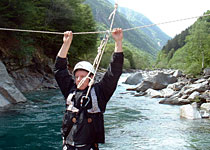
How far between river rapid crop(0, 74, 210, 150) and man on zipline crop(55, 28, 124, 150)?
12.4 ft

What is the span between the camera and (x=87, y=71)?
286 cm

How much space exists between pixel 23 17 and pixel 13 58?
317 cm

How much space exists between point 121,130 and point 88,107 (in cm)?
555

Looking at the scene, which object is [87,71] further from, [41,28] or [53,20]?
[53,20]

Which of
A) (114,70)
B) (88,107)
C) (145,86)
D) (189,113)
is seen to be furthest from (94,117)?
(145,86)

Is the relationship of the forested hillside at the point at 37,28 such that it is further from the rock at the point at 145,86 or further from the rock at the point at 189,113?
the rock at the point at 189,113

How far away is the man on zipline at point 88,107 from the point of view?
2613 millimetres

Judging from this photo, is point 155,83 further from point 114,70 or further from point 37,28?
point 114,70

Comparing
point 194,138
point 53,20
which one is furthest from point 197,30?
point 194,138

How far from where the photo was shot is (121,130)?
801cm

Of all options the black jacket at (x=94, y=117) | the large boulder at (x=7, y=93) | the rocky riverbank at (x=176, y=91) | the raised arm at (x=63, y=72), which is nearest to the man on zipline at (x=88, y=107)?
the black jacket at (x=94, y=117)

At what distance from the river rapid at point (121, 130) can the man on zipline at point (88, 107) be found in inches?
149

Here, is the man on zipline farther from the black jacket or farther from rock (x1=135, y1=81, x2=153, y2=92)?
rock (x1=135, y1=81, x2=153, y2=92)

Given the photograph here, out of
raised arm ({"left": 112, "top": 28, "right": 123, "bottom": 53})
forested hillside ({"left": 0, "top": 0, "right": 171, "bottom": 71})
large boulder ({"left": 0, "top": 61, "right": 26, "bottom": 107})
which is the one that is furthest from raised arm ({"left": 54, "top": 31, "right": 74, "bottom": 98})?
forested hillside ({"left": 0, "top": 0, "right": 171, "bottom": 71})
